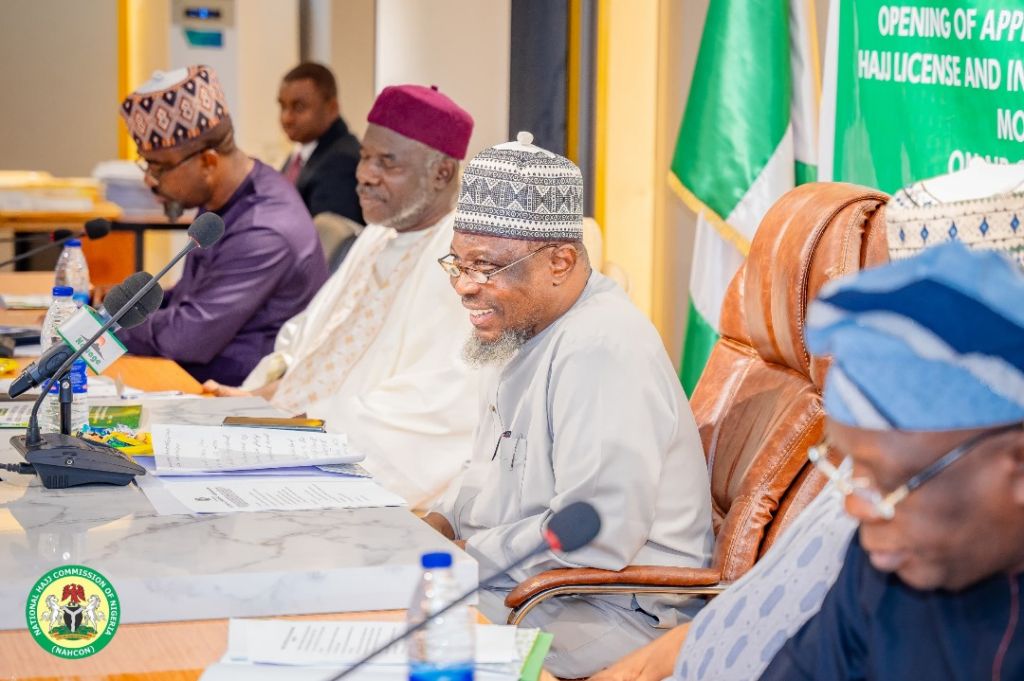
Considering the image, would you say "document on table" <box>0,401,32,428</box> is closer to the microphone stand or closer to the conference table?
the microphone stand

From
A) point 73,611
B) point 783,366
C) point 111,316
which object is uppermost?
point 111,316

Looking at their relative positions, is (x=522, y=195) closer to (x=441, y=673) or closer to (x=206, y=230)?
(x=206, y=230)

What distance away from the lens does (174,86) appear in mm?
4109

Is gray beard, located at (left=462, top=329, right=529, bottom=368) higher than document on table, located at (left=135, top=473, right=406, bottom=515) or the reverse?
higher

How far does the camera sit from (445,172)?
366 centimetres

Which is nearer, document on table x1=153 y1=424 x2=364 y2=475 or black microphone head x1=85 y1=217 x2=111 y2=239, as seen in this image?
document on table x1=153 y1=424 x2=364 y2=475

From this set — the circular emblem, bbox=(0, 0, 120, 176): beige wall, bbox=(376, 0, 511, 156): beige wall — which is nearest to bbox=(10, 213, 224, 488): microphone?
the circular emblem

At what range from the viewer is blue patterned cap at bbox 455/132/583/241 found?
2.47 metres

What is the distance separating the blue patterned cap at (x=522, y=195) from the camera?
247cm

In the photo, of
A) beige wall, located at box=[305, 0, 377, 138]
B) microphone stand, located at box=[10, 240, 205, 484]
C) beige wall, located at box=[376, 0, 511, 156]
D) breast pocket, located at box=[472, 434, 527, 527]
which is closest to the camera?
microphone stand, located at box=[10, 240, 205, 484]

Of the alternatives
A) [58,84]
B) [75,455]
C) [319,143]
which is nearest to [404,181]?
[75,455]

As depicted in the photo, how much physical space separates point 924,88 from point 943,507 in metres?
1.93

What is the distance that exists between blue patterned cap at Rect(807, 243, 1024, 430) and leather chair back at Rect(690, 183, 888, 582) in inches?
38.7

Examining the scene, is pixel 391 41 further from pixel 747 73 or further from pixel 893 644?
pixel 893 644
